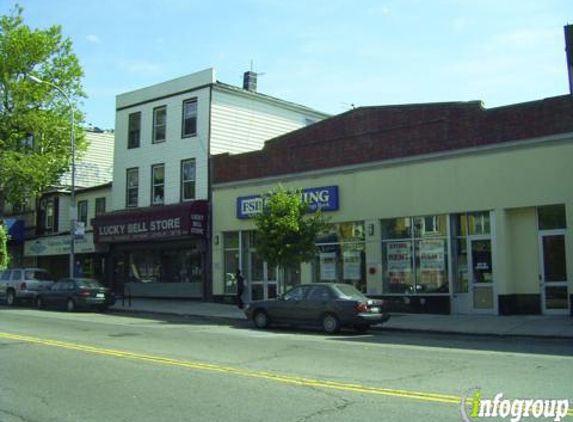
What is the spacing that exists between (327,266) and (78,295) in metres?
9.88

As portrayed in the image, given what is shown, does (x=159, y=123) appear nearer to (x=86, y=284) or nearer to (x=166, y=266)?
(x=166, y=266)

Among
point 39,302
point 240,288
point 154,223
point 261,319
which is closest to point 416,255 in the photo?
point 261,319

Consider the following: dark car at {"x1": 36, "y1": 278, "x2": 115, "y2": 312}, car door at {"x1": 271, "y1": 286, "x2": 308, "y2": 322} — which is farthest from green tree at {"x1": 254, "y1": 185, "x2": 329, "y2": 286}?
dark car at {"x1": 36, "y1": 278, "x2": 115, "y2": 312}

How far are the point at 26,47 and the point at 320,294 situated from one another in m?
23.1

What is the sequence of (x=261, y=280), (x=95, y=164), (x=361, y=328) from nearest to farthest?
(x=361, y=328)
(x=261, y=280)
(x=95, y=164)

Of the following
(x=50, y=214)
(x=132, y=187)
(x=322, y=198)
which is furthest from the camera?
(x=50, y=214)

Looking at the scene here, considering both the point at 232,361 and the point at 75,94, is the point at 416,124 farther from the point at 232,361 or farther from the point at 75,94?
the point at 75,94

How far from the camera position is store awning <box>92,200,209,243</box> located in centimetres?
2681

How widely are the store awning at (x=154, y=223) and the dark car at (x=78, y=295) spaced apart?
4060mm

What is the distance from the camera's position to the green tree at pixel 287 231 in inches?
790

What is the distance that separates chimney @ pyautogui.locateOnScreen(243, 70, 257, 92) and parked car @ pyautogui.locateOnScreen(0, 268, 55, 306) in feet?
44.9

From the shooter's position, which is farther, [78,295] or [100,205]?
[100,205]

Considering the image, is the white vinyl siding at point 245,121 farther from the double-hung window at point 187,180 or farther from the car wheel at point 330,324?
the car wheel at point 330,324

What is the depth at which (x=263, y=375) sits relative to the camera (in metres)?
9.51
